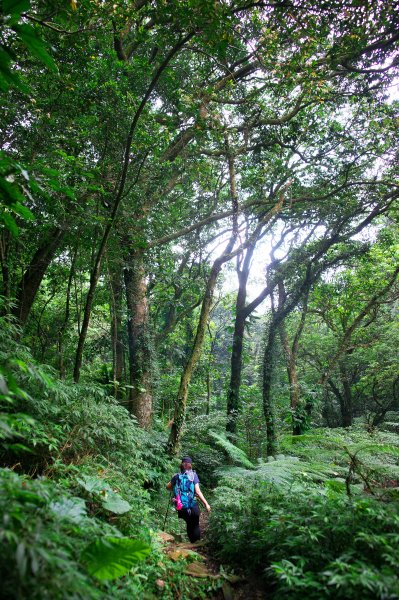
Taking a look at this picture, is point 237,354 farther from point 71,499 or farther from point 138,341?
point 71,499

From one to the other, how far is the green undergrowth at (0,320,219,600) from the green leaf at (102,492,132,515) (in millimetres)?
10

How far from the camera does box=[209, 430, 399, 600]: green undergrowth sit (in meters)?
2.43

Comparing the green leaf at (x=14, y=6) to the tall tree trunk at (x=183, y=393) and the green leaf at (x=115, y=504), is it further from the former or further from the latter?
the tall tree trunk at (x=183, y=393)

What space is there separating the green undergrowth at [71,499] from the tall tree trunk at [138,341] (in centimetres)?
157

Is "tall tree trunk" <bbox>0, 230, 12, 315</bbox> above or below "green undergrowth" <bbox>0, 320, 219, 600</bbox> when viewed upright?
above

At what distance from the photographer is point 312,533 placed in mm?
3041

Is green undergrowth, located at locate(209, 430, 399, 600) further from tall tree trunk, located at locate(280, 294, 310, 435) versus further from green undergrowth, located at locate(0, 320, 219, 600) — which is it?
tall tree trunk, located at locate(280, 294, 310, 435)

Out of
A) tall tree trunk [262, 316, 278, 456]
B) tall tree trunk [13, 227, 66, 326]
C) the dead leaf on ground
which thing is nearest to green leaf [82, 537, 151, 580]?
the dead leaf on ground

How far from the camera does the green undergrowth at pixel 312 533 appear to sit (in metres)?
2.43

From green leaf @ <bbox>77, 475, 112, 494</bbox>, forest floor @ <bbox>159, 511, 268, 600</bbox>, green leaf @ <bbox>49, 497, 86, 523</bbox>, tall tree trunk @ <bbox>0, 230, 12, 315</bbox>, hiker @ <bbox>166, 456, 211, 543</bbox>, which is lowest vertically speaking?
forest floor @ <bbox>159, 511, 268, 600</bbox>

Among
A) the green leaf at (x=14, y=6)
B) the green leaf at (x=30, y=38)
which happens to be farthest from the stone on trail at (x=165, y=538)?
the green leaf at (x=14, y=6)

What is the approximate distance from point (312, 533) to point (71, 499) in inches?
79.8

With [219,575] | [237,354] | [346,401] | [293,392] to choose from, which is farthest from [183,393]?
[346,401]

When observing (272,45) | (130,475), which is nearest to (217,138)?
(272,45)
